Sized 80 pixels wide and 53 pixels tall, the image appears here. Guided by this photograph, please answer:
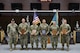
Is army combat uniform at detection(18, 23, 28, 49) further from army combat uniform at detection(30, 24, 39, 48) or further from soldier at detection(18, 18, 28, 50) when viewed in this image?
army combat uniform at detection(30, 24, 39, 48)

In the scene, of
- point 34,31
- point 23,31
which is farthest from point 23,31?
point 34,31

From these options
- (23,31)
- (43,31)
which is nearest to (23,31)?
(23,31)

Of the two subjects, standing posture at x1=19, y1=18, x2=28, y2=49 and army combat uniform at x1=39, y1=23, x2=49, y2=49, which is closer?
standing posture at x1=19, y1=18, x2=28, y2=49

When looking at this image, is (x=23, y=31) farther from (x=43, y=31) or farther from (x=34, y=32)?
(x=43, y=31)

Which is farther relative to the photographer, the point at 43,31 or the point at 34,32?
the point at 43,31

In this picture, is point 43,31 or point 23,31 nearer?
point 23,31

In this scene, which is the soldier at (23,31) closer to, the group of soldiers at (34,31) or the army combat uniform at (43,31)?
the group of soldiers at (34,31)

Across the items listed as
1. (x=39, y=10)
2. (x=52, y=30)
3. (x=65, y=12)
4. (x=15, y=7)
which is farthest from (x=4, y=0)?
(x=52, y=30)

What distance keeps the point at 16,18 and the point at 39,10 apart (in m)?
2.16

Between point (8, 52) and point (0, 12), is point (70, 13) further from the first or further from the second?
point (8, 52)

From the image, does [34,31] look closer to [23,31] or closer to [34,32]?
[34,32]

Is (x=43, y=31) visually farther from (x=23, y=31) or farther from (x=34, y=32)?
(x=23, y=31)

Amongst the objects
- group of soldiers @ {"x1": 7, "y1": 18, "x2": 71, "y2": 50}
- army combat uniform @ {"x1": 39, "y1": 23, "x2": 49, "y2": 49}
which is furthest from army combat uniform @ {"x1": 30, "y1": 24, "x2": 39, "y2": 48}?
army combat uniform @ {"x1": 39, "y1": 23, "x2": 49, "y2": 49}

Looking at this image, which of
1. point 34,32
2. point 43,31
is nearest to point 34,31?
point 34,32
